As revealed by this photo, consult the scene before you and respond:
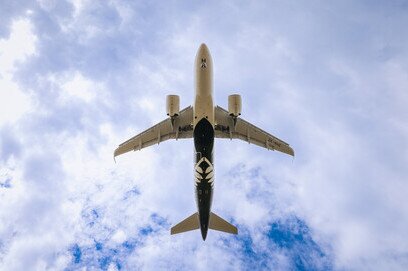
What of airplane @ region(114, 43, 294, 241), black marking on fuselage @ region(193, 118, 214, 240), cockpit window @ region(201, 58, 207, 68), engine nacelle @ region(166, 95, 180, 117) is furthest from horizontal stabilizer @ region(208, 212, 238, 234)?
cockpit window @ region(201, 58, 207, 68)

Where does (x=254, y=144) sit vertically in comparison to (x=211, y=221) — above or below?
above

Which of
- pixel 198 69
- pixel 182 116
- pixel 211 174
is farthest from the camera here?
pixel 182 116

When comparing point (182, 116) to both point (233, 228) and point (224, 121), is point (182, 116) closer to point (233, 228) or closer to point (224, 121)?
point (224, 121)

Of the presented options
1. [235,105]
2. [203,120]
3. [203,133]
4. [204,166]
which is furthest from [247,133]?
[203,120]

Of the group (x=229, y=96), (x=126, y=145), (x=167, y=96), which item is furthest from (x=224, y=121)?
(x=126, y=145)

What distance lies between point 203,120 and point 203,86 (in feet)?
9.84

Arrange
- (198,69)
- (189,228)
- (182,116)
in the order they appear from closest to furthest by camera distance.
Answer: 1. (198,69)
2. (182,116)
3. (189,228)

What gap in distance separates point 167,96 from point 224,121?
6945mm

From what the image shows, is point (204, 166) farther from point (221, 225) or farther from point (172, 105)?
point (221, 225)

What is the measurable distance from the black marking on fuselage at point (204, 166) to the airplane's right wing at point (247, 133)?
570 cm

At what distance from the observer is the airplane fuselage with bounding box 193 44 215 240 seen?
125 ft

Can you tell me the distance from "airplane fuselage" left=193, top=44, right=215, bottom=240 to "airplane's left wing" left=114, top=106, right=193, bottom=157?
5.67 meters

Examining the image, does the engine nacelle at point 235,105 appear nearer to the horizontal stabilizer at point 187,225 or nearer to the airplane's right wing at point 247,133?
the airplane's right wing at point 247,133

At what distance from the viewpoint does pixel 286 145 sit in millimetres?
45750
